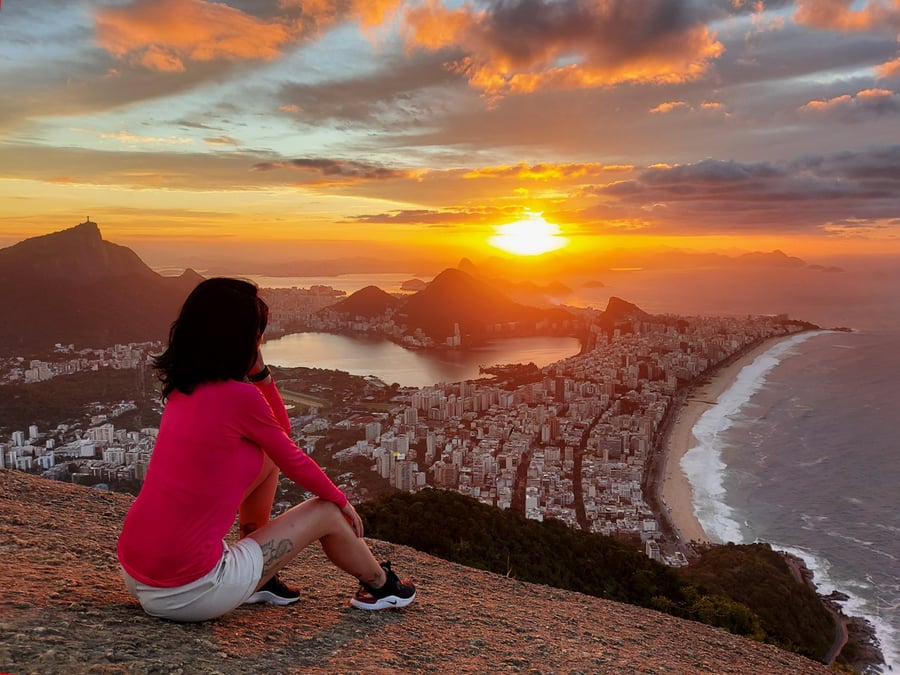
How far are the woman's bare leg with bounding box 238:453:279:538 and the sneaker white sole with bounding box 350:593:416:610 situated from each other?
0.60 m

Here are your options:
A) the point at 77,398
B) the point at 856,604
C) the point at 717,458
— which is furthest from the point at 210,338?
the point at 77,398

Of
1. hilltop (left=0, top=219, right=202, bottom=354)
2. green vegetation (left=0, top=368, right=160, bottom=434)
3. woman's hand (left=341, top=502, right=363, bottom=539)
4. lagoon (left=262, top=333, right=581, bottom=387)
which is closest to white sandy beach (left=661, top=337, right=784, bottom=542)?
lagoon (left=262, top=333, right=581, bottom=387)

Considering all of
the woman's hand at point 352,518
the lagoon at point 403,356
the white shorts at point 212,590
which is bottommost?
the lagoon at point 403,356

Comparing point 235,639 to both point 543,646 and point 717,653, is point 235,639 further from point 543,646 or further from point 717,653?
point 717,653

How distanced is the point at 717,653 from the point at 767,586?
825cm

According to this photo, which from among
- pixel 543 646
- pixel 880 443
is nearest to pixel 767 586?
pixel 543 646

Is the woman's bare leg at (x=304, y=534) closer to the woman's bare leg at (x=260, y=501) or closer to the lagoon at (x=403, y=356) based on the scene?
the woman's bare leg at (x=260, y=501)

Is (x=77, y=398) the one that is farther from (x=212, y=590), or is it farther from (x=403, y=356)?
(x=403, y=356)

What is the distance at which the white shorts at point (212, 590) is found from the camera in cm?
219

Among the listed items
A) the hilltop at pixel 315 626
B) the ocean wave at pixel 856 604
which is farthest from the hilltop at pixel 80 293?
the ocean wave at pixel 856 604

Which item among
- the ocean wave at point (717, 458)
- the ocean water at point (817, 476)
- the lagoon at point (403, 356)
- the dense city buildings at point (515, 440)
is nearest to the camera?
the ocean water at point (817, 476)

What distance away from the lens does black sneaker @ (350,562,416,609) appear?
2854 mm

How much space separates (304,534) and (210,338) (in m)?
0.85

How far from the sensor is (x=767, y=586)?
36.0 feet
